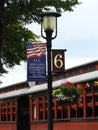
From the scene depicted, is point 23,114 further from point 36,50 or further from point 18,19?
point 36,50

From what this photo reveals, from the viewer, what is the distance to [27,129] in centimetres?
2755

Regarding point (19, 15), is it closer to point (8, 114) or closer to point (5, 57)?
point (5, 57)

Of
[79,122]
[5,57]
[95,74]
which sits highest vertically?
[5,57]

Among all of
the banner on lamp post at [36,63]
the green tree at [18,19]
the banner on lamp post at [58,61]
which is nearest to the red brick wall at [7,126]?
the green tree at [18,19]

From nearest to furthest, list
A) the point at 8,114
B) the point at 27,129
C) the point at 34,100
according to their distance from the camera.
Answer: the point at 27,129
the point at 34,100
the point at 8,114

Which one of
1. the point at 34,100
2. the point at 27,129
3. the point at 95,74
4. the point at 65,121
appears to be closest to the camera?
the point at 95,74

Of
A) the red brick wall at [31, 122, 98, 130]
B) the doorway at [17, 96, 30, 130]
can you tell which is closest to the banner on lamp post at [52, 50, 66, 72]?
the red brick wall at [31, 122, 98, 130]

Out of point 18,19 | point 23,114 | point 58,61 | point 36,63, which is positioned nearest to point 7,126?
point 23,114

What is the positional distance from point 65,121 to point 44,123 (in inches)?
118

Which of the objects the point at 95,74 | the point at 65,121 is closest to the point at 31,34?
the point at 65,121

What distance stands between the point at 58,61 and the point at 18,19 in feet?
24.9

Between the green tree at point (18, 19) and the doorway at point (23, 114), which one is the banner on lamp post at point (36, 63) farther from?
the doorway at point (23, 114)

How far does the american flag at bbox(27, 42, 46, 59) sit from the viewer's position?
47.2 ft

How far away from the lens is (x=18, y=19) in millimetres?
22688
